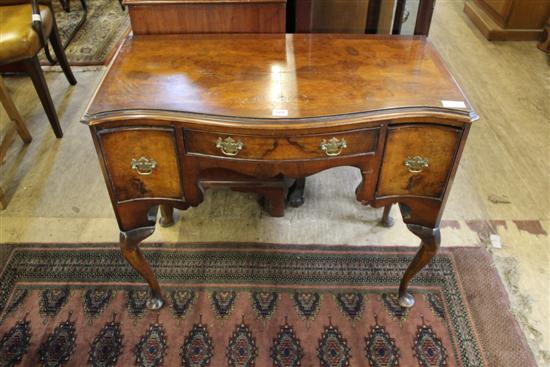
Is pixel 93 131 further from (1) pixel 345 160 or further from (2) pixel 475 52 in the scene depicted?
(2) pixel 475 52

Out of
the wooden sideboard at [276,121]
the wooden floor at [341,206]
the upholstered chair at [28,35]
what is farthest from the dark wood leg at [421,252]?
the upholstered chair at [28,35]

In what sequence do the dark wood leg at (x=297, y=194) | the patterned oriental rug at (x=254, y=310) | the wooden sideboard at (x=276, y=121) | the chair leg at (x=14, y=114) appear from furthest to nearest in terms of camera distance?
1. the chair leg at (x=14, y=114)
2. the dark wood leg at (x=297, y=194)
3. the patterned oriental rug at (x=254, y=310)
4. the wooden sideboard at (x=276, y=121)

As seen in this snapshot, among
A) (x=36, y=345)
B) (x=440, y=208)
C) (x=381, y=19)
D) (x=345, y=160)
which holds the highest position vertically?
(x=381, y=19)

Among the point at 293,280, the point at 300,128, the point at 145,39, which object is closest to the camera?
the point at 300,128

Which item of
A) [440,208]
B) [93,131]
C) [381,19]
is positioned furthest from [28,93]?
→ [440,208]

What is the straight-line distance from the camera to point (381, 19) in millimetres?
1755

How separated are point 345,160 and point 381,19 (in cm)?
85

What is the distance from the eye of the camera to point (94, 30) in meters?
3.52

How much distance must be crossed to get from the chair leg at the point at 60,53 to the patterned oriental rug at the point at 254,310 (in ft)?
4.41

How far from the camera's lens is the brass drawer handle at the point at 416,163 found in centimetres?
119

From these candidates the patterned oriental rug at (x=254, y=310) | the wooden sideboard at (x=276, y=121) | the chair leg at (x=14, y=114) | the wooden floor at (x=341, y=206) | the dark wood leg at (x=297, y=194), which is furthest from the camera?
the chair leg at (x=14, y=114)

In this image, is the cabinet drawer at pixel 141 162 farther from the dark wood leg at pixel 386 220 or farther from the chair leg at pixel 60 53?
the chair leg at pixel 60 53

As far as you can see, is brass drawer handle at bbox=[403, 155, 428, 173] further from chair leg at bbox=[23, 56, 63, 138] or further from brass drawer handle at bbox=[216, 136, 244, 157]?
chair leg at bbox=[23, 56, 63, 138]

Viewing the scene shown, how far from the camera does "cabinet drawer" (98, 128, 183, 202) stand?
1.14 metres
